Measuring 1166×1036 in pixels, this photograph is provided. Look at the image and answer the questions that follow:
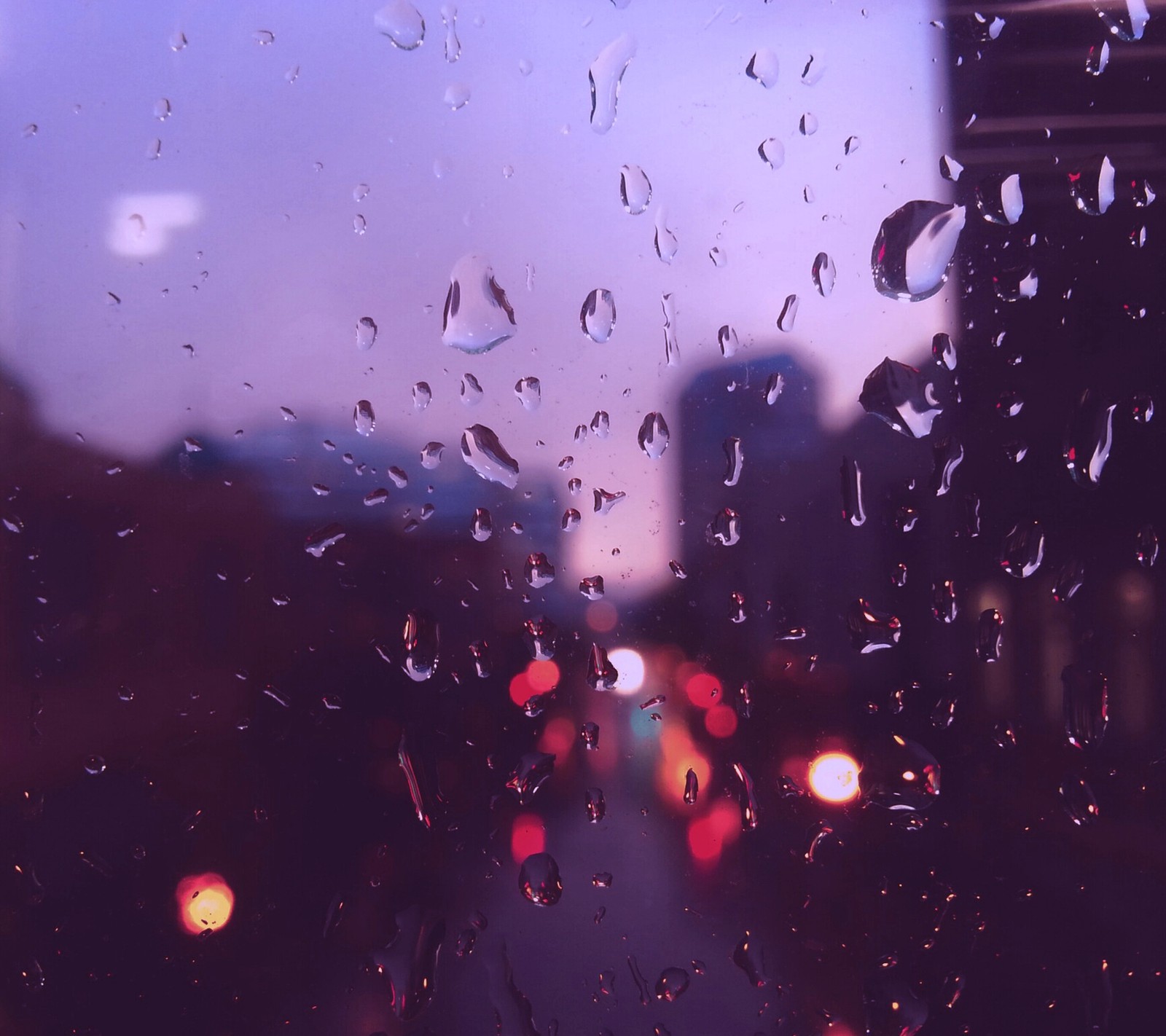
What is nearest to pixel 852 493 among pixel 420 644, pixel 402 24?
pixel 420 644

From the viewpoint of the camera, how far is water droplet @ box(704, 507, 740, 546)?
879 millimetres

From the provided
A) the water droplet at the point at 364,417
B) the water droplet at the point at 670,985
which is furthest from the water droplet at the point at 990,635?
the water droplet at the point at 364,417

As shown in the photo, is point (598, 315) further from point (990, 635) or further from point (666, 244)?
point (990, 635)

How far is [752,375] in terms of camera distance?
886mm

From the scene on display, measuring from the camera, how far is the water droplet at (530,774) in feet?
2.81

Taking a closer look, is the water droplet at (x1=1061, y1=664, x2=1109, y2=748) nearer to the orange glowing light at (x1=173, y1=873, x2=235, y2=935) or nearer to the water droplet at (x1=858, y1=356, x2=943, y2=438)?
the water droplet at (x1=858, y1=356, x2=943, y2=438)

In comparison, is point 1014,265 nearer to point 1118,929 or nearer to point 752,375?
point 752,375

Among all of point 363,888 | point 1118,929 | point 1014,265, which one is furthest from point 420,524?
point 1118,929

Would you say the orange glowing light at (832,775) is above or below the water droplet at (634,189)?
below

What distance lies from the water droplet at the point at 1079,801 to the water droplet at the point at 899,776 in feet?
0.51

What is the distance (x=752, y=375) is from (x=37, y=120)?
91 cm

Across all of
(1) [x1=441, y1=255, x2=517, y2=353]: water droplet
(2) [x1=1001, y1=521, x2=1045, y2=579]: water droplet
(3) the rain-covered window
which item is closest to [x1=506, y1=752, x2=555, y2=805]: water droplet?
(3) the rain-covered window

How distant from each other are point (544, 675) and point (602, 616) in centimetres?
10

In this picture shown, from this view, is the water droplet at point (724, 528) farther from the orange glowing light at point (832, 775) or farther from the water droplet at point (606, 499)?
the orange glowing light at point (832, 775)
